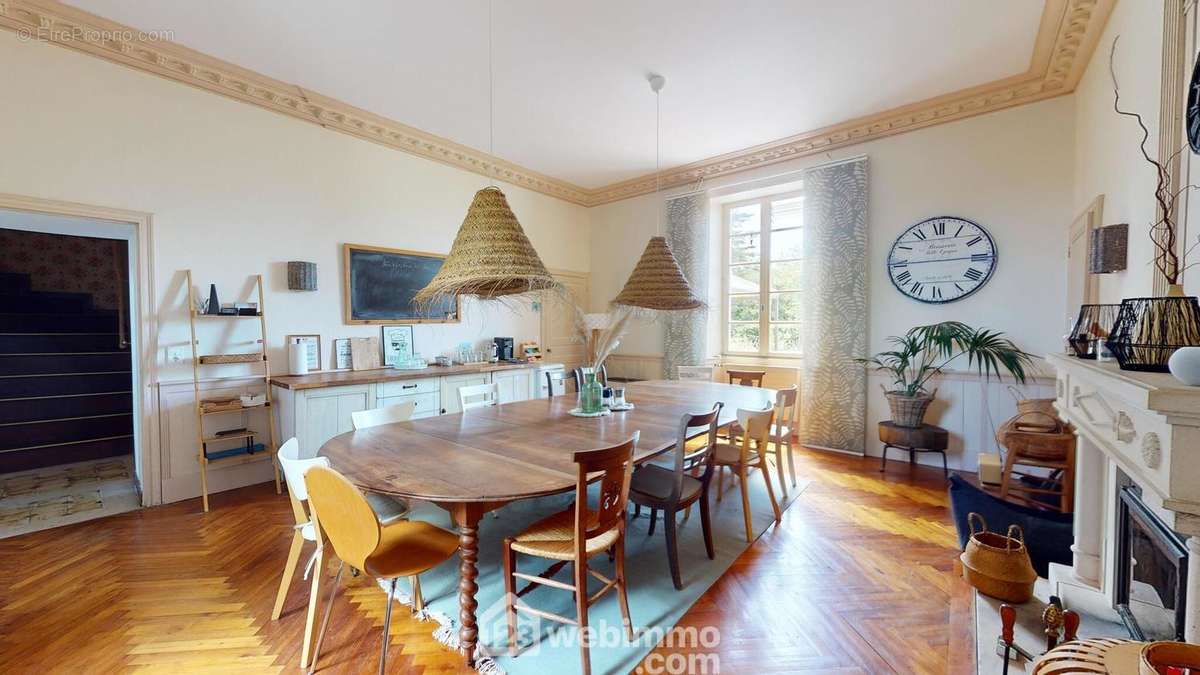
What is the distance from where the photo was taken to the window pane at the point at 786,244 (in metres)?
5.13

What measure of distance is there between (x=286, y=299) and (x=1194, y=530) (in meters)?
4.98

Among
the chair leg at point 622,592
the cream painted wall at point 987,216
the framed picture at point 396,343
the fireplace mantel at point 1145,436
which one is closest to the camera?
the fireplace mantel at point 1145,436

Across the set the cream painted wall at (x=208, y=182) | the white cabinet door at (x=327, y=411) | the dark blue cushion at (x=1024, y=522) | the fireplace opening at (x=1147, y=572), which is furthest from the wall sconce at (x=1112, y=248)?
the white cabinet door at (x=327, y=411)

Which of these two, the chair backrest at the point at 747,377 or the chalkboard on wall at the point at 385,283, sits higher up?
the chalkboard on wall at the point at 385,283

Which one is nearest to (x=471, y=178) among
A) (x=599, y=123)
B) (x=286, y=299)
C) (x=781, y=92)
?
(x=599, y=123)

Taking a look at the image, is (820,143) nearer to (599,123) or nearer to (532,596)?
(599,123)

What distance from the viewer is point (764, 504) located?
3299 millimetres

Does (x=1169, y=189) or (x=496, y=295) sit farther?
(x=496, y=295)

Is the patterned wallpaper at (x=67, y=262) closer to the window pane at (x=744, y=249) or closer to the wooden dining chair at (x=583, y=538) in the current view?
the wooden dining chair at (x=583, y=538)

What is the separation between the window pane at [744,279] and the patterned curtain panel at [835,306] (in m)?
0.80

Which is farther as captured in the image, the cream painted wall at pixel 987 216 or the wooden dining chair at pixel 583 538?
the cream painted wall at pixel 987 216

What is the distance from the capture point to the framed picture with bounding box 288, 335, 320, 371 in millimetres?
3890

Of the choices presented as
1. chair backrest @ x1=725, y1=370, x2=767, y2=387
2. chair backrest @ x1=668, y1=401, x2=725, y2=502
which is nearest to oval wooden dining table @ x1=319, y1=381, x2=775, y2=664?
chair backrest @ x1=668, y1=401, x2=725, y2=502

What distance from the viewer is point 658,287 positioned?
317cm
